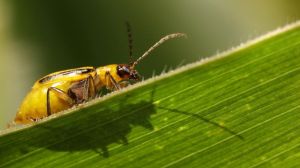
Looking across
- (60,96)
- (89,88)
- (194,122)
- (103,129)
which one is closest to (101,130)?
(103,129)

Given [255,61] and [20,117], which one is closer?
[255,61]

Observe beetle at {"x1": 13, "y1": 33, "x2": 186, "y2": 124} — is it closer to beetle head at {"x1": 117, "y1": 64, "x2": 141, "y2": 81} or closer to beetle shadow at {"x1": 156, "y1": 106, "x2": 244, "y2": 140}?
beetle head at {"x1": 117, "y1": 64, "x2": 141, "y2": 81}

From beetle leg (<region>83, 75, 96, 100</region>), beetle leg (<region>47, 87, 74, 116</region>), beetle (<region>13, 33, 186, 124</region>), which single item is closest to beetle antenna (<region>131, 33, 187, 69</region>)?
beetle (<region>13, 33, 186, 124</region>)

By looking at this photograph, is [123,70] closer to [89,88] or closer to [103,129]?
[89,88]

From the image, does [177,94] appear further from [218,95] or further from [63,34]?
[63,34]

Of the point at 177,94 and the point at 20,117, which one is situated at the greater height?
the point at 177,94

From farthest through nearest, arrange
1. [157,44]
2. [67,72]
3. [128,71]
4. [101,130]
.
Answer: [128,71] < [157,44] < [67,72] < [101,130]

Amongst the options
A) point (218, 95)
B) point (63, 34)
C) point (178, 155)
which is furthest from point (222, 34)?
point (178, 155)
